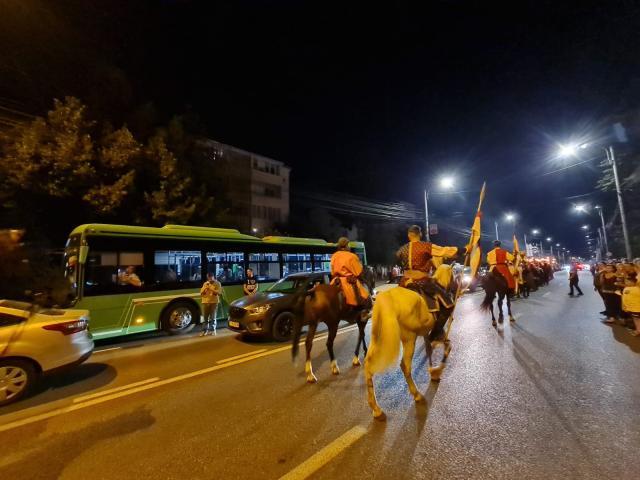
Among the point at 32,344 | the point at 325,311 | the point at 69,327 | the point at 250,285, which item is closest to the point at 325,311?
the point at 325,311

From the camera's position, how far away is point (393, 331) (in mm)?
3906

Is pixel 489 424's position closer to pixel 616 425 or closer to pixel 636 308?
pixel 616 425

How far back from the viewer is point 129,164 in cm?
1280

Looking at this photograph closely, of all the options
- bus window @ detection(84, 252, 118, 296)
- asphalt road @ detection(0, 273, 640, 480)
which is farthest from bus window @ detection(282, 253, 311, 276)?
asphalt road @ detection(0, 273, 640, 480)

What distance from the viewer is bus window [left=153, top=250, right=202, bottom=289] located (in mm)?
9648

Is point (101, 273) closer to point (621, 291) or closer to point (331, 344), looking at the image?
point (331, 344)

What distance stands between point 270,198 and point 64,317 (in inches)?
1277

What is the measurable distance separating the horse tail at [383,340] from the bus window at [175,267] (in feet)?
25.6

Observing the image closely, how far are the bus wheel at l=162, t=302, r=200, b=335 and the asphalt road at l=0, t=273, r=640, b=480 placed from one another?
3.25 metres

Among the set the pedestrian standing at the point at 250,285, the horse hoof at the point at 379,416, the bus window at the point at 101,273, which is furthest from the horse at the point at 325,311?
the bus window at the point at 101,273

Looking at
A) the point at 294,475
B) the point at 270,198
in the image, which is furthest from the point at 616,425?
the point at 270,198

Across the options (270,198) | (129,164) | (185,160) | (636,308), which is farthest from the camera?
(270,198)

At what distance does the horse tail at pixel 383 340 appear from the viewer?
3863 millimetres

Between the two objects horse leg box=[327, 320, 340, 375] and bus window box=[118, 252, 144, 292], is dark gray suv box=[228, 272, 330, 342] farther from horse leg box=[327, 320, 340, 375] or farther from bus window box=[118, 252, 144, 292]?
bus window box=[118, 252, 144, 292]
